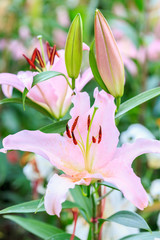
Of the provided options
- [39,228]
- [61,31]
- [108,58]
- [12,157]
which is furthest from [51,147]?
[61,31]

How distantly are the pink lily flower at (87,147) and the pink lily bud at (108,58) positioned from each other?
0.03 metres

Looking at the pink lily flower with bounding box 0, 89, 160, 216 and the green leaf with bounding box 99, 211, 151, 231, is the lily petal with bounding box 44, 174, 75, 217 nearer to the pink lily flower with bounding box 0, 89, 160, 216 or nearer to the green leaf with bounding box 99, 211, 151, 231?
the pink lily flower with bounding box 0, 89, 160, 216

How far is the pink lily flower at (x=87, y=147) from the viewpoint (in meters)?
0.45

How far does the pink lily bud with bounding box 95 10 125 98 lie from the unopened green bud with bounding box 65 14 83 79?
0.03 m

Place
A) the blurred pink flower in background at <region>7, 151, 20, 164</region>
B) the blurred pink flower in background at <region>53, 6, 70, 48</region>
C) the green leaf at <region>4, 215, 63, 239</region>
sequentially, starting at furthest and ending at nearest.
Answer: the blurred pink flower in background at <region>53, 6, 70, 48</region> → the blurred pink flower in background at <region>7, 151, 20, 164</region> → the green leaf at <region>4, 215, 63, 239</region>

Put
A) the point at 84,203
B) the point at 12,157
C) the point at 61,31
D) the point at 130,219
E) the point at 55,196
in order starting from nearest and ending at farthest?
the point at 55,196, the point at 130,219, the point at 84,203, the point at 12,157, the point at 61,31

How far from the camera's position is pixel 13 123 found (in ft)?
4.59

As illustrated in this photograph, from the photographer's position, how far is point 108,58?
1.58ft

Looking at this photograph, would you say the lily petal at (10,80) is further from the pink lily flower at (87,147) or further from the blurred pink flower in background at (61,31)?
the blurred pink flower in background at (61,31)

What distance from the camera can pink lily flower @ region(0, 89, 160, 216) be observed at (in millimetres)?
447

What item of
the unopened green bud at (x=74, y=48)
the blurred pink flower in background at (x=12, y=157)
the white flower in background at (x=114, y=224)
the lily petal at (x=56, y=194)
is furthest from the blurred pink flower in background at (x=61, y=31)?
the lily petal at (x=56, y=194)

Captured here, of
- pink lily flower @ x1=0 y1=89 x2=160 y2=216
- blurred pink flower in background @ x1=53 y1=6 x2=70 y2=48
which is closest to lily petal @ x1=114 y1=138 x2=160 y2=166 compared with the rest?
pink lily flower @ x1=0 y1=89 x2=160 y2=216

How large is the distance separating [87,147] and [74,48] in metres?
0.13

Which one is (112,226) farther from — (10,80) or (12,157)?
(12,157)
